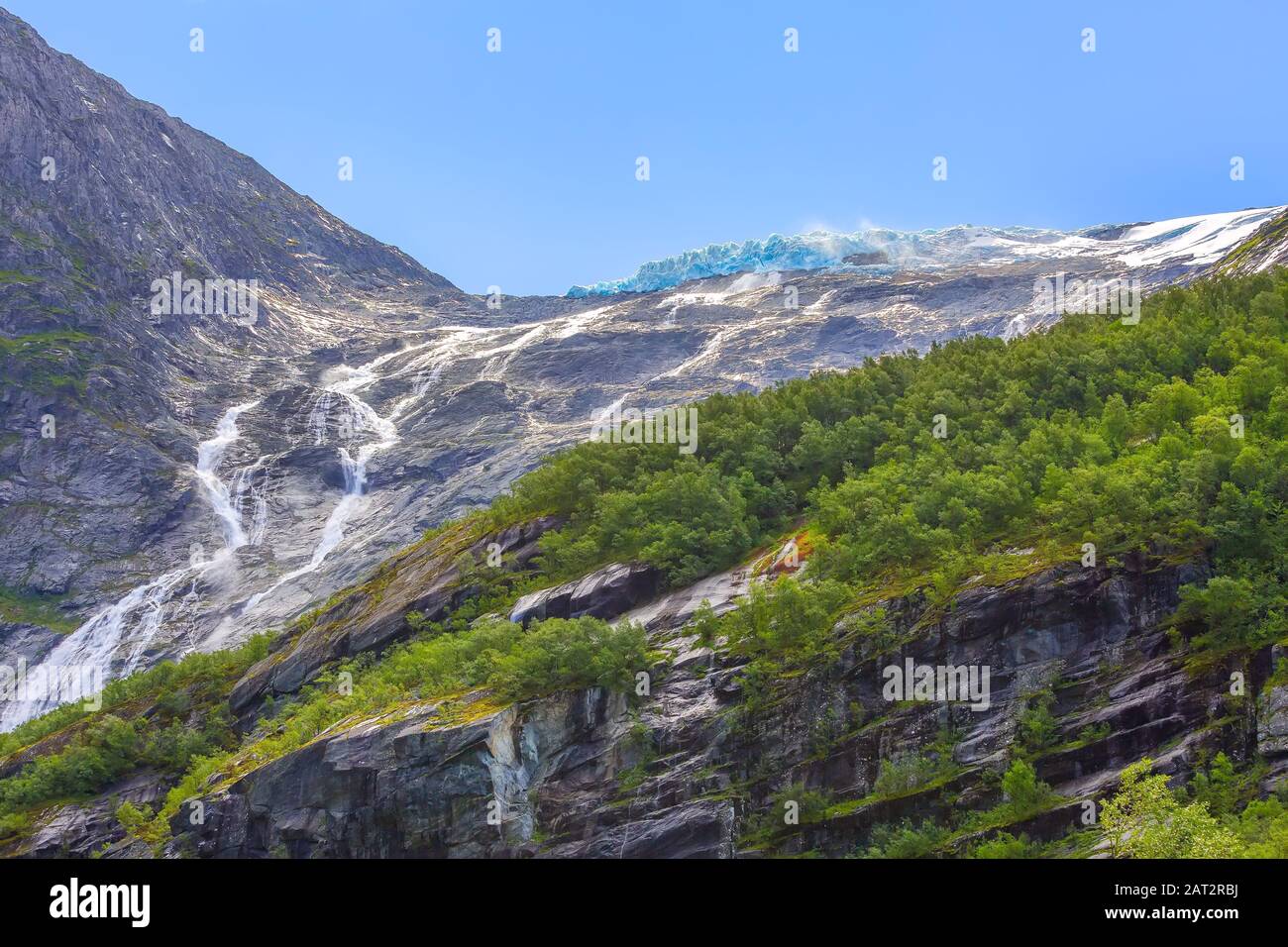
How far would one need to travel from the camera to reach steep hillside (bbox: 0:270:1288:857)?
142ft

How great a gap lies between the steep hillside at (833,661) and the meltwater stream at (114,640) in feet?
209

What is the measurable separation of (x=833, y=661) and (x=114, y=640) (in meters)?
115

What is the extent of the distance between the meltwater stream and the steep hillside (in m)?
63.6

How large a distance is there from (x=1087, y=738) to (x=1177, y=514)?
1143 centimetres

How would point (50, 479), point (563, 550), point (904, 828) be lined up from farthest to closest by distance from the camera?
point (50, 479)
point (563, 550)
point (904, 828)

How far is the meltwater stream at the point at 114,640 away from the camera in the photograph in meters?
133

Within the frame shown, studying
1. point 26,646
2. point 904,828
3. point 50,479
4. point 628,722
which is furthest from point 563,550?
point 50,479

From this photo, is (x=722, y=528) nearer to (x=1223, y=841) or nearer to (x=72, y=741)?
(x=1223, y=841)

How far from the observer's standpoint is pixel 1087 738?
4316 centimetres

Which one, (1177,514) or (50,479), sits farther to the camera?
(50,479)
